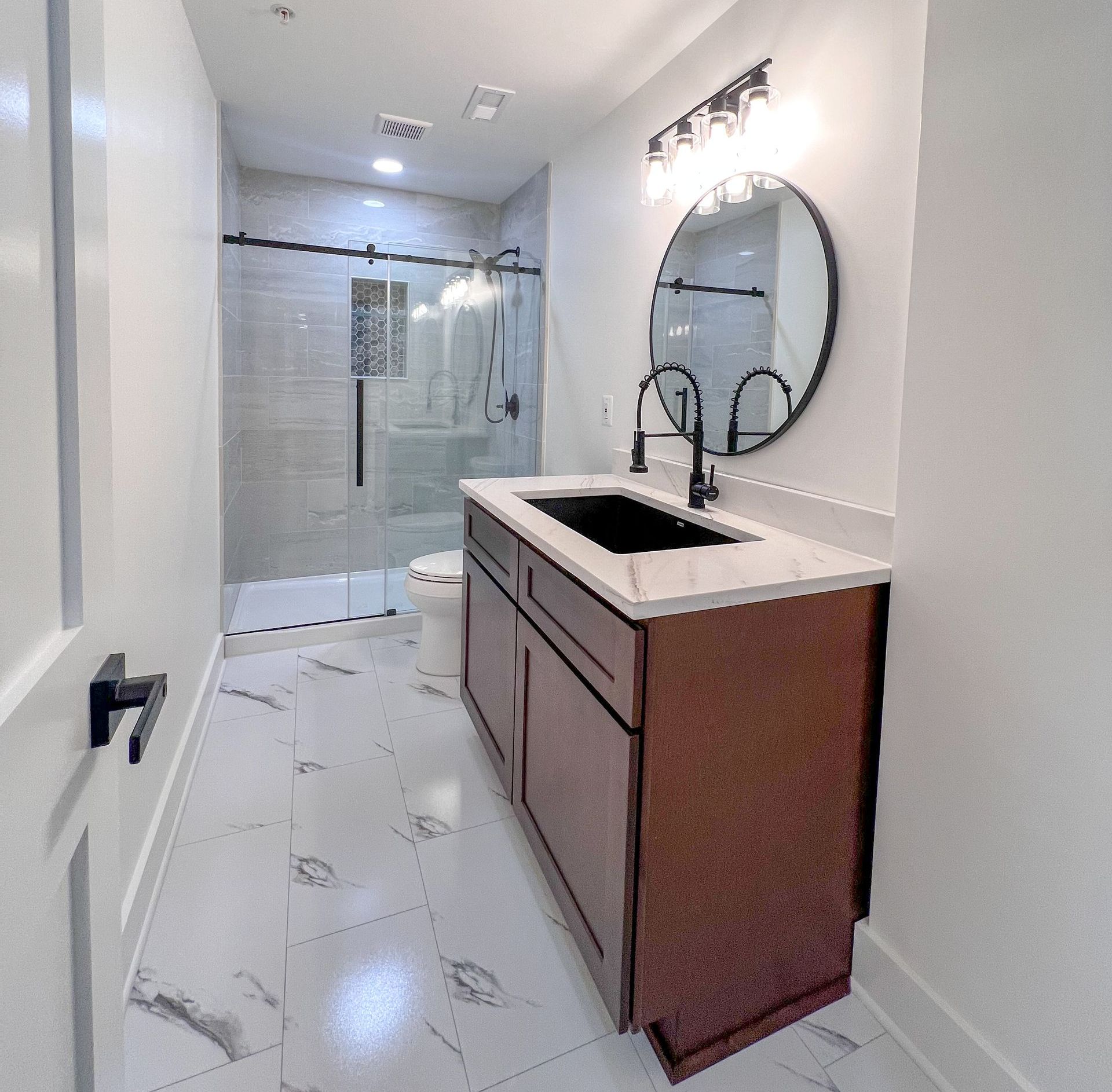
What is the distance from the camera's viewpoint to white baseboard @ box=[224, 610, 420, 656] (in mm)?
3080

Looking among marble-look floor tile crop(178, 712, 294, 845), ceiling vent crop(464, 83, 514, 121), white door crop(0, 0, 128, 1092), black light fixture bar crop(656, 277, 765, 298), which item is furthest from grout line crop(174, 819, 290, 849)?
ceiling vent crop(464, 83, 514, 121)

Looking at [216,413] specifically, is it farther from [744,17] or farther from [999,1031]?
[999,1031]

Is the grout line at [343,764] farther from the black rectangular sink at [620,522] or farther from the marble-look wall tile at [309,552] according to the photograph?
the marble-look wall tile at [309,552]

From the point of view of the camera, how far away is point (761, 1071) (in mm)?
1275

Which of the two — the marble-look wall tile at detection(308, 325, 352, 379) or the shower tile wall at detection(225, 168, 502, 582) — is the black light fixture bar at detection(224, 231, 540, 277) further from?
the marble-look wall tile at detection(308, 325, 352, 379)

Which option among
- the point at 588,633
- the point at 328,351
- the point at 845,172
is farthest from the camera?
the point at 328,351

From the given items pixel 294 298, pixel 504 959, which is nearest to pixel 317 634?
pixel 294 298

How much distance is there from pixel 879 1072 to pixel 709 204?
6.69ft

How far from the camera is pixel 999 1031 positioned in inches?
46.1

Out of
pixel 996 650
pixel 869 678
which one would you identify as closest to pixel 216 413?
pixel 869 678

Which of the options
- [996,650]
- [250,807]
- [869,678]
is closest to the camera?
[996,650]

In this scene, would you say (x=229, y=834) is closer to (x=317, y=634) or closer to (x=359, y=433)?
(x=317, y=634)

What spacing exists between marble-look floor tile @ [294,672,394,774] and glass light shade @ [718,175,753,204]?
193 centimetres

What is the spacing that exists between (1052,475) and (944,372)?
0.90ft
